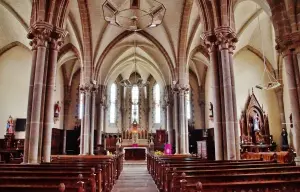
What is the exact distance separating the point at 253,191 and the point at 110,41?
2011 cm

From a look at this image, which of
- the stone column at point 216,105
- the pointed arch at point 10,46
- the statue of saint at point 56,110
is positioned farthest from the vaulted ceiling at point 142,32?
the stone column at point 216,105

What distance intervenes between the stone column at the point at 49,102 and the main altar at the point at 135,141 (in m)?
16.7

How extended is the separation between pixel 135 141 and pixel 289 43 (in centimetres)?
2109

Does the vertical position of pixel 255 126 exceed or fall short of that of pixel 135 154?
it exceeds it

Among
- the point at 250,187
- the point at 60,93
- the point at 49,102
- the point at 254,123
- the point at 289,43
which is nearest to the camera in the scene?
the point at 250,187

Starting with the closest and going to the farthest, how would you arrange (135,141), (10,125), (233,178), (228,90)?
1. (233,178)
2. (228,90)
3. (10,125)
4. (135,141)

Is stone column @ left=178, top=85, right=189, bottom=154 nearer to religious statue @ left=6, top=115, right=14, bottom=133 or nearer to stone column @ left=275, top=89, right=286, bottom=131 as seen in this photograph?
stone column @ left=275, top=89, right=286, bottom=131

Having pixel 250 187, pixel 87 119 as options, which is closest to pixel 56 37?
pixel 250 187

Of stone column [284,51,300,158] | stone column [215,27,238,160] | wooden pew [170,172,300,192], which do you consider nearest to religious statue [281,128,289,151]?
stone column [215,27,238,160]

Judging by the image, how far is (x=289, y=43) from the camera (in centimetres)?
922

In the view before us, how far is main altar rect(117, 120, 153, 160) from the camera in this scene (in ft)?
90.6

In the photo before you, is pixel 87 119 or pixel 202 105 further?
pixel 202 105

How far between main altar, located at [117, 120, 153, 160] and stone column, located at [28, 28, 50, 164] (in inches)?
676

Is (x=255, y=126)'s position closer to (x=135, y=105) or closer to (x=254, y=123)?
(x=254, y=123)
